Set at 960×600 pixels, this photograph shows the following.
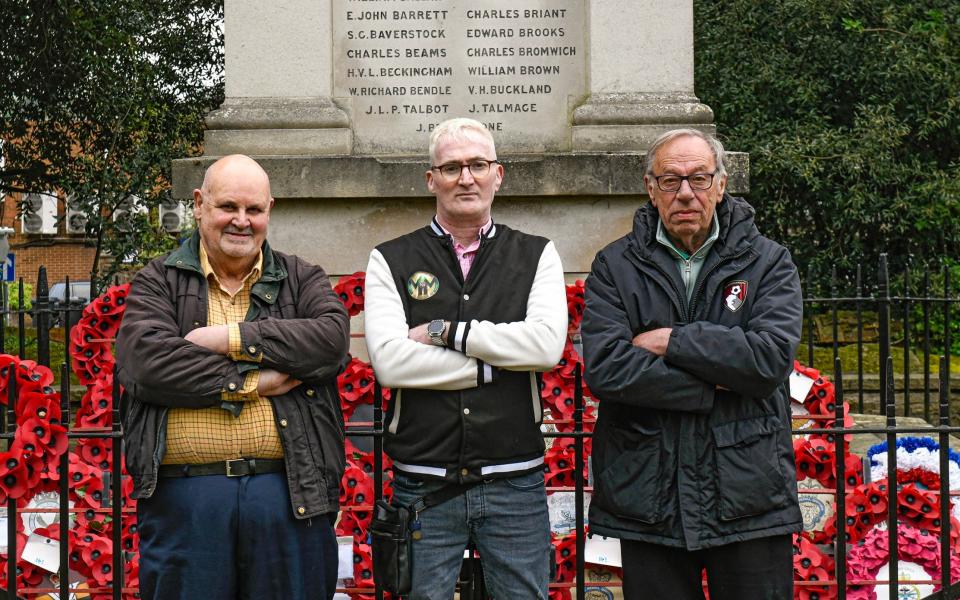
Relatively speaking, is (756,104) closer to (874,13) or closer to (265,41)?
(874,13)

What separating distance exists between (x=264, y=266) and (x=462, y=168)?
698 mm

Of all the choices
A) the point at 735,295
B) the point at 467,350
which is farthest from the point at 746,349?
the point at 467,350

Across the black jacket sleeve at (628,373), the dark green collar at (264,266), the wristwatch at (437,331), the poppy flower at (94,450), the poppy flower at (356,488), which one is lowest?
the poppy flower at (356,488)

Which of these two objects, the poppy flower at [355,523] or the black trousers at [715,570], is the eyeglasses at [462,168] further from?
the poppy flower at [355,523]

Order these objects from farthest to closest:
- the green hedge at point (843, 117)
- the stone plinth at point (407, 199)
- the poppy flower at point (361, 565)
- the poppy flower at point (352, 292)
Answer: the green hedge at point (843, 117) < the stone plinth at point (407, 199) < the poppy flower at point (352, 292) < the poppy flower at point (361, 565)

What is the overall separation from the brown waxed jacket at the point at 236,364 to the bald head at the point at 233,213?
85 mm

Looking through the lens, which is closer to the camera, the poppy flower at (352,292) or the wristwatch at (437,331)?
the wristwatch at (437,331)

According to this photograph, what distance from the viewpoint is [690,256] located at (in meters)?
3.28

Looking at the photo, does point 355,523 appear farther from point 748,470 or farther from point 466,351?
point 748,470

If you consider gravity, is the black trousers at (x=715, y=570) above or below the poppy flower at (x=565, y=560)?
above

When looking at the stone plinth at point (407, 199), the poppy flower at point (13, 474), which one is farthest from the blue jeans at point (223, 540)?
the stone plinth at point (407, 199)

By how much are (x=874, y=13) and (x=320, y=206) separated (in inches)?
332

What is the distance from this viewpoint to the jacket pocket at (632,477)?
3020 mm

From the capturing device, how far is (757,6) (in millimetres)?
11805
